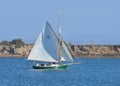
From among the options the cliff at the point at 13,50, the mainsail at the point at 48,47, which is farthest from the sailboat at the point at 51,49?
the cliff at the point at 13,50

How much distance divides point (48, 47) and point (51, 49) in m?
0.45

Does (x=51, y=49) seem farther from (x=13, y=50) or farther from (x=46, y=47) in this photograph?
(x=13, y=50)

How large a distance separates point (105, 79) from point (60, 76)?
5773 millimetres

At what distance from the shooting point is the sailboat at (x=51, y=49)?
83.1 meters

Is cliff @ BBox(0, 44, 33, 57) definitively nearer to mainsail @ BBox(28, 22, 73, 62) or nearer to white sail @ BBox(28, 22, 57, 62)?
white sail @ BBox(28, 22, 57, 62)

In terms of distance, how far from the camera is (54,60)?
83.7 m

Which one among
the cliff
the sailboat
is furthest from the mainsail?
the cliff

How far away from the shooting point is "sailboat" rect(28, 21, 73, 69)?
273ft

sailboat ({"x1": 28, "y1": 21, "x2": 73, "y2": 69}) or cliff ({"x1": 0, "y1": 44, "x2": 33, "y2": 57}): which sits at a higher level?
cliff ({"x1": 0, "y1": 44, "x2": 33, "y2": 57})

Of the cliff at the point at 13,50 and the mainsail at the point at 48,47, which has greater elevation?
the cliff at the point at 13,50

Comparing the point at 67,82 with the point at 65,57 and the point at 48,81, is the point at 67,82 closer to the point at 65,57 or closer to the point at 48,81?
the point at 48,81

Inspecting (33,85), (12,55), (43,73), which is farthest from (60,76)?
(12,55)

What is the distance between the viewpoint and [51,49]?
274 ft

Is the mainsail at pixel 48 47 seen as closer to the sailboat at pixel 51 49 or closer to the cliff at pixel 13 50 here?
the sailboat at pixel 51 49
